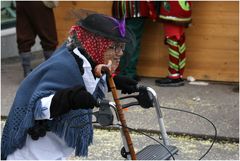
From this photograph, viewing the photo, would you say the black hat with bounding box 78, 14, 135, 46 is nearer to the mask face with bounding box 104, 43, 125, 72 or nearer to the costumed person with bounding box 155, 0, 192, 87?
the mask face with bounding box 104, 43, 125, 72

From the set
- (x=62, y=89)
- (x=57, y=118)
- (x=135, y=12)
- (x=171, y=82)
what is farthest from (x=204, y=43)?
(x=62, y=89)

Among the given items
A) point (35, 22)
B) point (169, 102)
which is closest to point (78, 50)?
point (169, 102)

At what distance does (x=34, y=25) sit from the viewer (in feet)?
22.0

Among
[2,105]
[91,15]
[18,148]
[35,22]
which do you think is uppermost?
[91,15]

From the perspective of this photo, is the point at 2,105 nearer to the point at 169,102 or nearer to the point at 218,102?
the point at 169,102

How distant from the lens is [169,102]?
5.99 m

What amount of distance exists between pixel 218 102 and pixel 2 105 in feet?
7.70

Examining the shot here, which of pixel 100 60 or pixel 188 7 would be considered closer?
pixel 100 60

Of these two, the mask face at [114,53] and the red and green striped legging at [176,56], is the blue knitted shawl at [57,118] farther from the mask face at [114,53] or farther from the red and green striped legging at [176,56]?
the red and green striped legging at [176,56]

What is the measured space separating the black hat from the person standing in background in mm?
3757

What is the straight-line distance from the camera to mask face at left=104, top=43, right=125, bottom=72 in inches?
114

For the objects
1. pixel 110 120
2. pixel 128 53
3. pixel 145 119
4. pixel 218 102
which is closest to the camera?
pixel 110 120

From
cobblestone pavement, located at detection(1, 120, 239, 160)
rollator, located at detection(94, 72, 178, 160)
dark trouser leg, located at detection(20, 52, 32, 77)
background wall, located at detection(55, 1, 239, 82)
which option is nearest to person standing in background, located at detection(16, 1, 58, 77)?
dark trouser leg, located at detection(20, 52, 32, 77)

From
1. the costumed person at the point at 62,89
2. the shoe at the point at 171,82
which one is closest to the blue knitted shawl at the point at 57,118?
the costumed person at the point at 62,89
